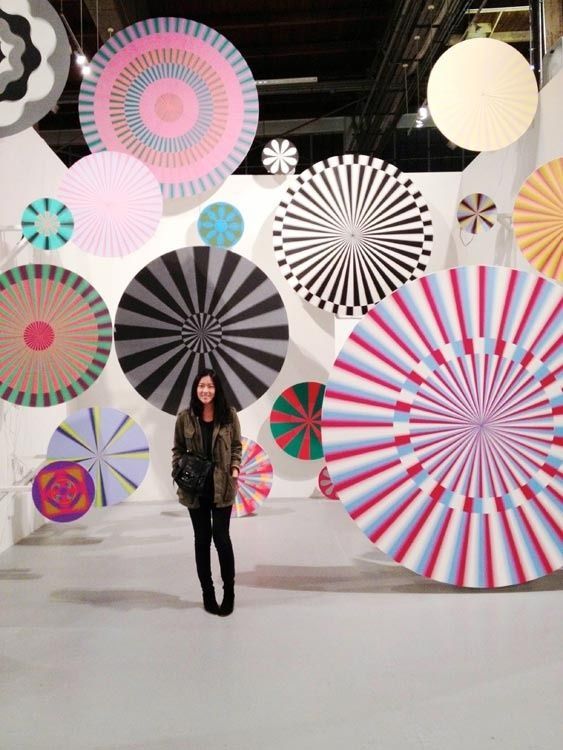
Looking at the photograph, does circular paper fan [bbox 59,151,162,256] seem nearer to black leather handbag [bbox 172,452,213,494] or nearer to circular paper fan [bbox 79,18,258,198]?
circular paper fan [bbox 79,18,258,198]

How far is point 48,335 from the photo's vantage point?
14.4 ft

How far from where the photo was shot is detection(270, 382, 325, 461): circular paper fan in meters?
5.96

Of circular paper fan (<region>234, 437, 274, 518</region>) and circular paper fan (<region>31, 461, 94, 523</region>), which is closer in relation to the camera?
circular paper fan (<region>31, 461, 94, 523</region>)

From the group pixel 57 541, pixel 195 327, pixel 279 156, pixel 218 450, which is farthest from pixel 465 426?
pixel 279 156

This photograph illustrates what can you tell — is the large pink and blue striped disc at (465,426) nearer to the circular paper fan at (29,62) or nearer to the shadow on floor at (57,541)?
the circular paper fan at (29,62)

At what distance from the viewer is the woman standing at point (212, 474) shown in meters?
3.50

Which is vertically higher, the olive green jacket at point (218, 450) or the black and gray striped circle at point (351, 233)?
the black and gray striped circle at point (351, 233)

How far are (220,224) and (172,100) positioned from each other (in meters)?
1.93

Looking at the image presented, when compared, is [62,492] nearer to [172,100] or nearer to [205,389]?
→ [205,389]

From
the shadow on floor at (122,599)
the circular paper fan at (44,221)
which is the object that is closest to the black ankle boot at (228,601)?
the shadow on floor at (122,599)

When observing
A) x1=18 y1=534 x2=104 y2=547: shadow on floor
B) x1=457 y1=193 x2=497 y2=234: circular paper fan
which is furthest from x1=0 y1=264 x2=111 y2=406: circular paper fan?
x1=457 y1=193 x2=497 y2=234: circular paper fan

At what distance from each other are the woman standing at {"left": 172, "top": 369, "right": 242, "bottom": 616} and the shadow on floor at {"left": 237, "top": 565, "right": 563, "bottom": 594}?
52 cm

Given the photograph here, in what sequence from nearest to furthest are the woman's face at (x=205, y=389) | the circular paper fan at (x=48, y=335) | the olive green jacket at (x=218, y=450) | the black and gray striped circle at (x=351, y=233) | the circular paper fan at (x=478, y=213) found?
the olive green jacket at (x=218, y=450), the woman's face at (x=205, y=389), the circular paper fan at (x=48, y=335), the black and gray striped circle at (x=351, y=233), the circular paper fan at (x=478, y=213)

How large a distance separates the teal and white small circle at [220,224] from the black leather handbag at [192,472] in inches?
134
